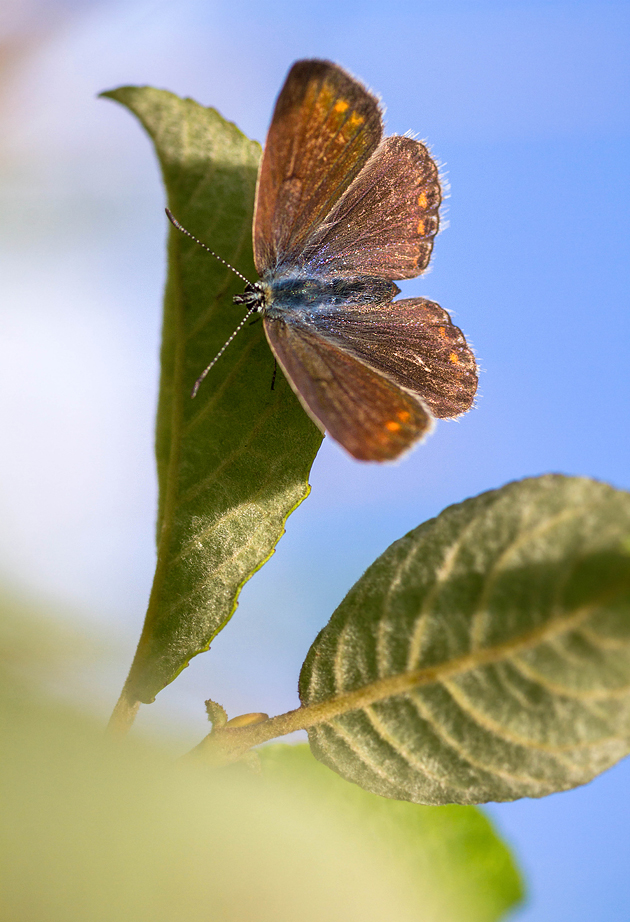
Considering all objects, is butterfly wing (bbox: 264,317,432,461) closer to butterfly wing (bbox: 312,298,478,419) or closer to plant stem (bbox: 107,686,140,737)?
butterfly wing (bbox: 312,298,478,419)

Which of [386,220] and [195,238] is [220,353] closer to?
[195,238]

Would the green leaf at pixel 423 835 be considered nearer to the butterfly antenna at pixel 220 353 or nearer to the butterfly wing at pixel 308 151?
the butterfly antenna at pixel 220 353

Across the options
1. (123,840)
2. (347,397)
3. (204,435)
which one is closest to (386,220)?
(347,397)

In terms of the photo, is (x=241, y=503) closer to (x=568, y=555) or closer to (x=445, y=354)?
(x=568, y=555)

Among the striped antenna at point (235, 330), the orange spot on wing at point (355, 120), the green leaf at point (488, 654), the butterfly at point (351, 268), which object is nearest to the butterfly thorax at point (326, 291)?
the butterfly at point (351, 268)

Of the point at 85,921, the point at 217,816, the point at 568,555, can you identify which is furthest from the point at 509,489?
the point at 85,921

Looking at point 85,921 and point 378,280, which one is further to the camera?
point 378,280

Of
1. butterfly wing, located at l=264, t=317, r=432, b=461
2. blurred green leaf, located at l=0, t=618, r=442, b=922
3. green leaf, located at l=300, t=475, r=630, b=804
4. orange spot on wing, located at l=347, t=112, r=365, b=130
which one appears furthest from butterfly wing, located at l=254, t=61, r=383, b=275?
blurred green leaf, located at l=0, t=618, r=442, b=922
